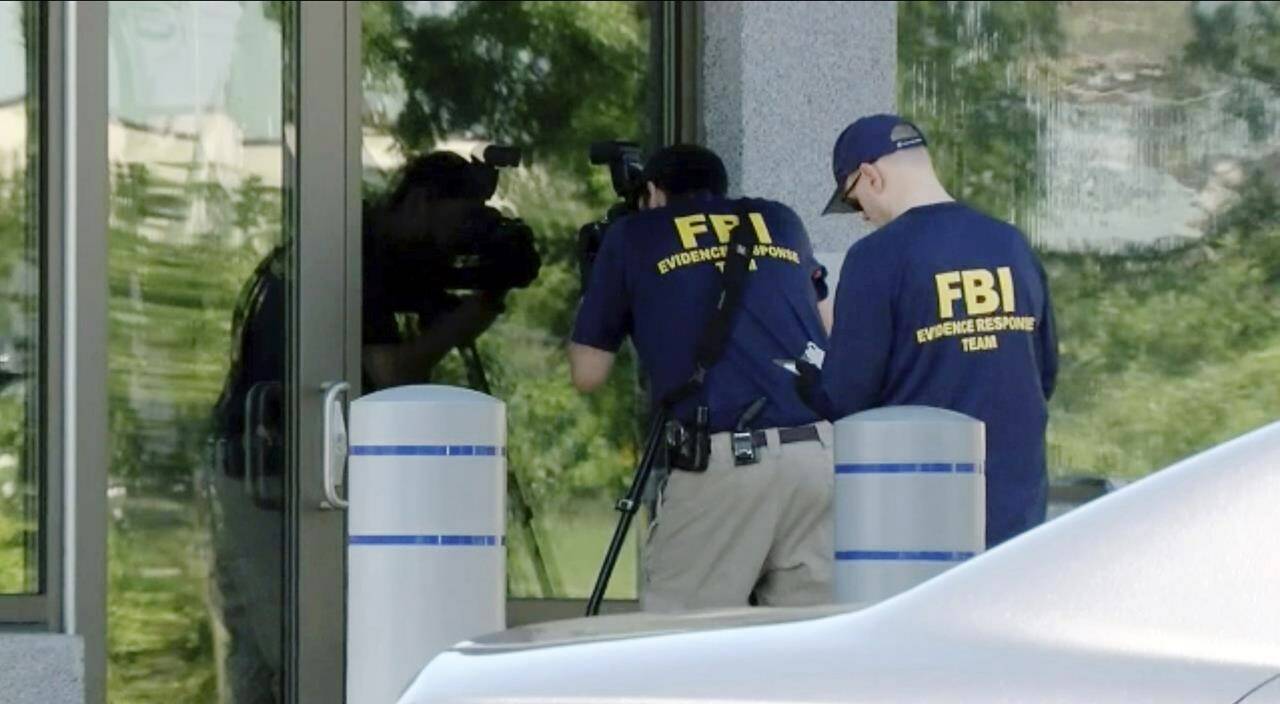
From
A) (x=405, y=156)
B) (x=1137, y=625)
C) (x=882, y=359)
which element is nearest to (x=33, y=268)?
(x=405, y=156)

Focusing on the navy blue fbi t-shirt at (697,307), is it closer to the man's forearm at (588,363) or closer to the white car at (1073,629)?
the man's forearm at (588,363)

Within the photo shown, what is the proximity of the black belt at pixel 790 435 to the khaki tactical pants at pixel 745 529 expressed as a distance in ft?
0.04

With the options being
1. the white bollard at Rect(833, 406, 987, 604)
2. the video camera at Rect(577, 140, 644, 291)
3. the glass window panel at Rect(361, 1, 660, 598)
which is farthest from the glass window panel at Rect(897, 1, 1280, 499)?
the white bollard at Rect(833, 406, 987, 604)

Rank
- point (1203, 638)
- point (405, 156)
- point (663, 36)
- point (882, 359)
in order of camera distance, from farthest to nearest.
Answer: point (663, 36)
point (405, 156)
point (882, 359)
point (1203, 638)

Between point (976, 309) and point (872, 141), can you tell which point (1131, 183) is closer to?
point (872, 141)

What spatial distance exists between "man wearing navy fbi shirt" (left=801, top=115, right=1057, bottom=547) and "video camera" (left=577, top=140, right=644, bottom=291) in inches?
61.6

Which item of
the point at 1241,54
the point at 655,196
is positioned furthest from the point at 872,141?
the point at 1241,54

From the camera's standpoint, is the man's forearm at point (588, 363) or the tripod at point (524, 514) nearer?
the man's forearm at point (588, 363)

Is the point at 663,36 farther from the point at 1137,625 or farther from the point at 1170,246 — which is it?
the point at 1137,625

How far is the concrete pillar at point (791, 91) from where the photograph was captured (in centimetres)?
938

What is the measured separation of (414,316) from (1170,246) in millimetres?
2608

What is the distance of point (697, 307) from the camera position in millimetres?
7949

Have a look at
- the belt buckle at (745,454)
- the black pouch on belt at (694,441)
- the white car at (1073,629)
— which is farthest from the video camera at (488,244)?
the white car at (1073,629)

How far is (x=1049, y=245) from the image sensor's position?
977 cm
